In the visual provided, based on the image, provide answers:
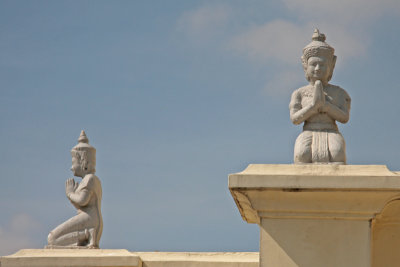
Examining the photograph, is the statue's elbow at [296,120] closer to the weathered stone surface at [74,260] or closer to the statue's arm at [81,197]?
the weathered stone surface at [74,260]

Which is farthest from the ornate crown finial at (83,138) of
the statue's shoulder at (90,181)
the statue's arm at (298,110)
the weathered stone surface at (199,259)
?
the statue's arm at (298,110)

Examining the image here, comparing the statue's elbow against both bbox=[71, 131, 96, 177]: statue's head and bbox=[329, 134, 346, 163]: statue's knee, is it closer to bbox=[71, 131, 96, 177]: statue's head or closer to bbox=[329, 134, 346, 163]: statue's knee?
bbox=[329, 134, 346, 163]: statue's knee

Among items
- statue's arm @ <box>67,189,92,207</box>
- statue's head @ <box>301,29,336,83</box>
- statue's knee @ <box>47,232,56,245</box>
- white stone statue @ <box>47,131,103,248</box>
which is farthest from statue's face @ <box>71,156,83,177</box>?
statue's head @ <box>301,29,336,83</box>

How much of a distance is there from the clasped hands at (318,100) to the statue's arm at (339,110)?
3cm

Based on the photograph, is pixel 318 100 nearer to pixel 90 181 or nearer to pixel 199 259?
pixel 199 259

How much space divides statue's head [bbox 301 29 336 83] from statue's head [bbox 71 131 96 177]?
3752 mm

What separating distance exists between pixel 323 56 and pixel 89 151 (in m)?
4.00

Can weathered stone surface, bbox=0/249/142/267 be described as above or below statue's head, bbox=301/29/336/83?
below

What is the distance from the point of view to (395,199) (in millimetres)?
7742

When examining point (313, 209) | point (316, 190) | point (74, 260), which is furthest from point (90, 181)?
point (316, 190)

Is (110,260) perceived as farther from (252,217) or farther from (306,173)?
(306,173)

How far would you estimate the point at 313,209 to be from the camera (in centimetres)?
764

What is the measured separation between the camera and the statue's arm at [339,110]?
8578 mm

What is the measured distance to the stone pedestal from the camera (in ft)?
24.5
